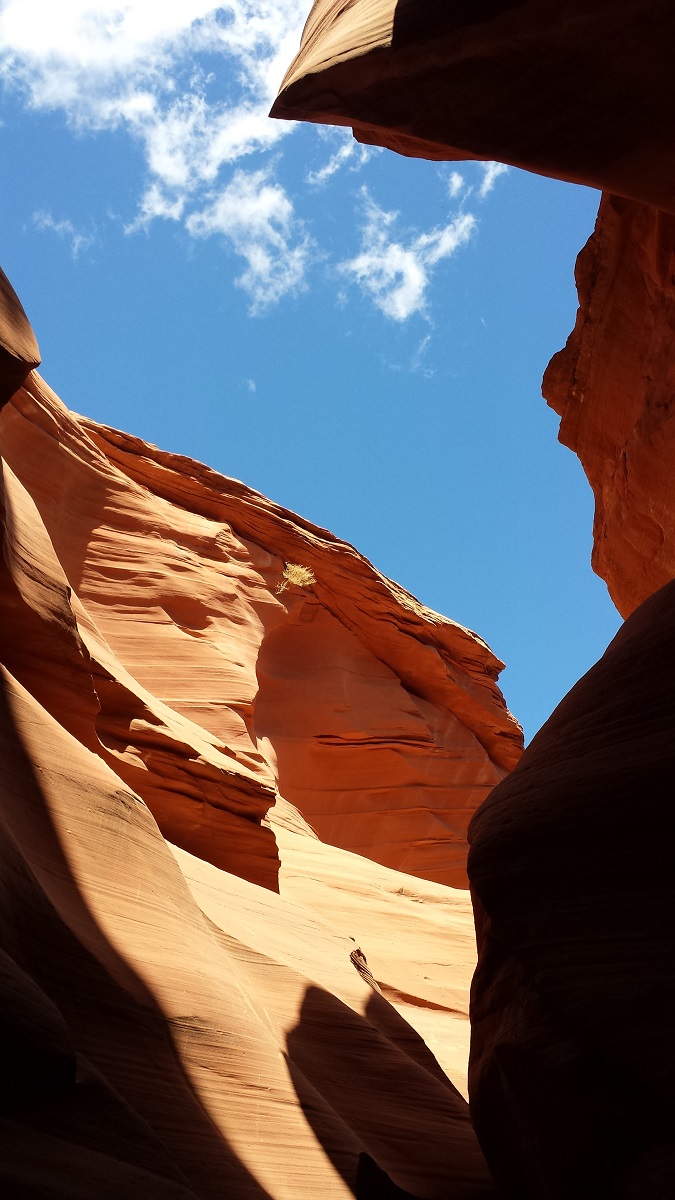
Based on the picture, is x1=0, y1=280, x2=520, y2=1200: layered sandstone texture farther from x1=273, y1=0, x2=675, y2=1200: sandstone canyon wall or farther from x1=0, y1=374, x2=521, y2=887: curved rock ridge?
x1=273, y1=0, x2=675, y2=1200: sandstone canyon wall

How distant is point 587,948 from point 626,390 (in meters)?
5.52

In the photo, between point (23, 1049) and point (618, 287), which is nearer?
point (23, 1049)

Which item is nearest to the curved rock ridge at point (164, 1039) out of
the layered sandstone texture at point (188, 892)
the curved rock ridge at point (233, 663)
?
the layered sandstone texture at point (188, 892)

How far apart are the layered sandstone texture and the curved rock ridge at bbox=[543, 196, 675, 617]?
3883 millimetres

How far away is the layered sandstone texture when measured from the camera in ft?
12.2

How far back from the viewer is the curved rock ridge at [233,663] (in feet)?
27.1

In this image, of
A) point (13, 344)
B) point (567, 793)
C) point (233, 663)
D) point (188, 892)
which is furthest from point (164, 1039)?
point (233, 663)

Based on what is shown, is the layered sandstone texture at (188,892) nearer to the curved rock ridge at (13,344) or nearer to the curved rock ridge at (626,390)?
the curved rock ridge at (13,344)

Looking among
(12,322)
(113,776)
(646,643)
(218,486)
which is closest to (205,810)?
(113,776)

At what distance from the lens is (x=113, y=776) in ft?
19.4

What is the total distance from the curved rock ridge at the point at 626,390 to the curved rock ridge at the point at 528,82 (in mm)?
2081

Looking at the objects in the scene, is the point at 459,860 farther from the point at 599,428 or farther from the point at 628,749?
the point at 628,749

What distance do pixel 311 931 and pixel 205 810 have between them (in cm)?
134

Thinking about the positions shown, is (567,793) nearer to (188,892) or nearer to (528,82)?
(188,892)
